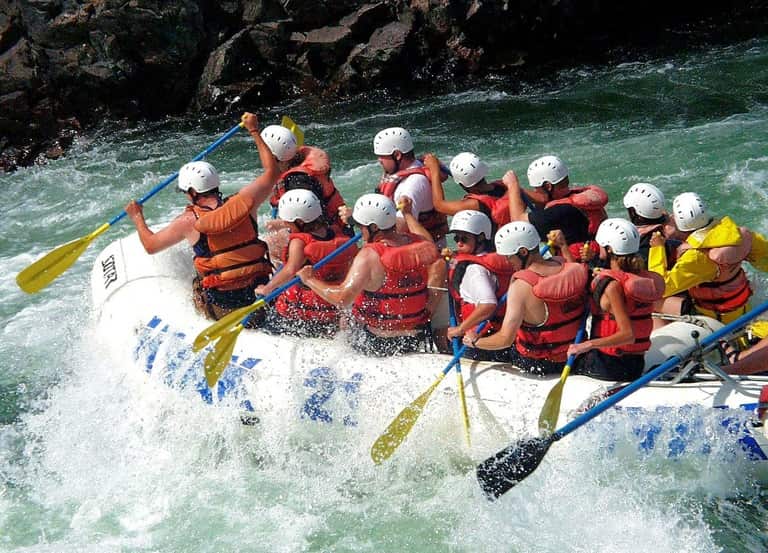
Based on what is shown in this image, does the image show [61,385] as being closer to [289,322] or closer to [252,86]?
[289,322]

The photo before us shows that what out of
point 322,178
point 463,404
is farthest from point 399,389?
point 322,178

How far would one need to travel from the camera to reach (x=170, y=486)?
5.88 m

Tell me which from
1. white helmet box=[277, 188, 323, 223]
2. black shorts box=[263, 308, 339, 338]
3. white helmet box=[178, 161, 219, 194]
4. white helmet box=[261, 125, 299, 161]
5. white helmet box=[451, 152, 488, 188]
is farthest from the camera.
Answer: white helmet box=[261, 125, 299, 161]

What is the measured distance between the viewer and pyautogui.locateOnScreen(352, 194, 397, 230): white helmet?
5.28 metres

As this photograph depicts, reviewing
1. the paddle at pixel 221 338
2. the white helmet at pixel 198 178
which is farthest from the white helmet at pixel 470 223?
the white helmet at pixel 198 178

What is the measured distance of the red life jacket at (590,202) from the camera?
587 centimetres

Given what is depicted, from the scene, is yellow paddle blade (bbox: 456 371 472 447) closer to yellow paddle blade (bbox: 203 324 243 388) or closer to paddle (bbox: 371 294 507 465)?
paddle (bbox: 371 294 507 465)

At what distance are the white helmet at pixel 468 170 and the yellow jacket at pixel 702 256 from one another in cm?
133

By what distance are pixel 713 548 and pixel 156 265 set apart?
4139 millimetres

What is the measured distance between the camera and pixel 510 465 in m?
4.77

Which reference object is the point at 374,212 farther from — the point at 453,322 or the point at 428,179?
the point at 428,179

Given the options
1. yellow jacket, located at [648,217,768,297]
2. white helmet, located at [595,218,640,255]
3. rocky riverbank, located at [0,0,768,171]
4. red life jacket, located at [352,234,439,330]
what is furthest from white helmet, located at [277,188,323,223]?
rocky riverbank, located at [0,0,768,171]

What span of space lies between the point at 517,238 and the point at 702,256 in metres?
1.27

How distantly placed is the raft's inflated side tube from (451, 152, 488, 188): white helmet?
1532 mm
